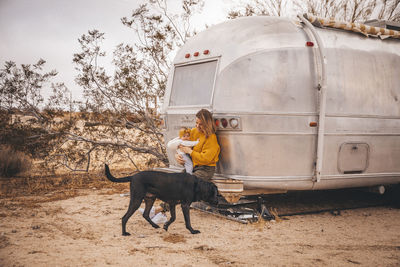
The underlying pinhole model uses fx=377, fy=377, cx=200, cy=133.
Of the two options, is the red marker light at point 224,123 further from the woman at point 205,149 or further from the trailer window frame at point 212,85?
the trailer window frame at point 212,85

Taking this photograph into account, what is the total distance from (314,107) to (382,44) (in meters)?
1.85

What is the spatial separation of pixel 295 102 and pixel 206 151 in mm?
1437

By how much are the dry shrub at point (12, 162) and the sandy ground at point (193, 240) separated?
3448mm

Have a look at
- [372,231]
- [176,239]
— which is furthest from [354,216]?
[176,239]

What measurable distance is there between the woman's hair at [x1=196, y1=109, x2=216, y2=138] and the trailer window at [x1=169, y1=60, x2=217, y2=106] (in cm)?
32

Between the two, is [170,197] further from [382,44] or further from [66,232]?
[382,44]

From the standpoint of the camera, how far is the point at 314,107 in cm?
540

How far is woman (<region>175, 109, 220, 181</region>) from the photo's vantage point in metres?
5.18

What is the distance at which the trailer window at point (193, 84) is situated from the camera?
5571 millimetres

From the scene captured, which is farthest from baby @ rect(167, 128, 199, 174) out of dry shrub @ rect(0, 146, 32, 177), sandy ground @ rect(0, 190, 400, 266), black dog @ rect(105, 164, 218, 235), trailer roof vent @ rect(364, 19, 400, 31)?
dry shrub @ rect(0, 146, 32, 177)

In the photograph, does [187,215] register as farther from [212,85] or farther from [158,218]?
[212,85]

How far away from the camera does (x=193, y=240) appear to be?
474 cm

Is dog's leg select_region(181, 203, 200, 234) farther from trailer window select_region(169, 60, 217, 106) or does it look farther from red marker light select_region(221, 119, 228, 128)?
trailer window select_region(169, 60, 217, 106)

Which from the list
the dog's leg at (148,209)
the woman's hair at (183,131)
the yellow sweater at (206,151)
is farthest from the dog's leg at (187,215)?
the woman's hair at (183,131)
